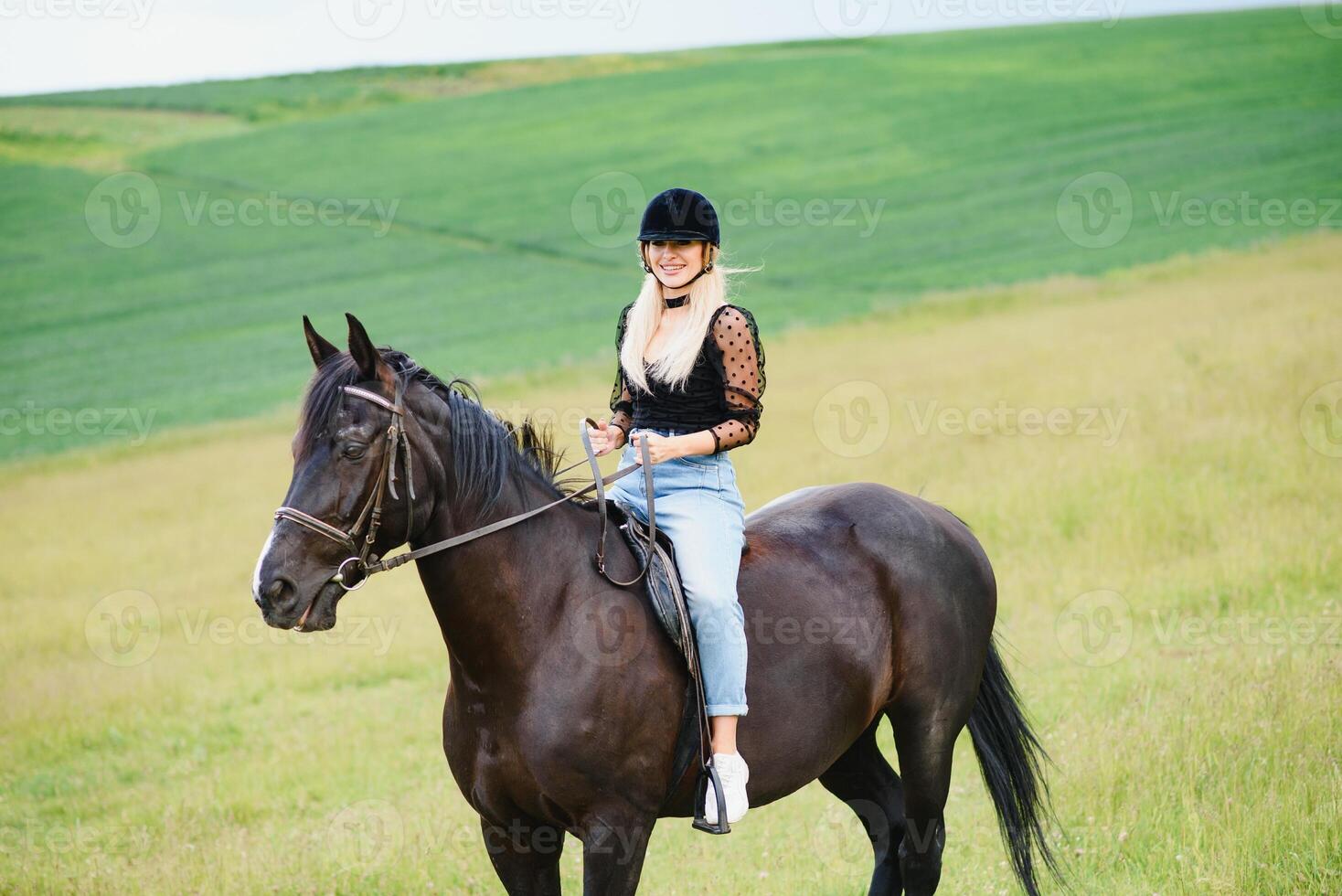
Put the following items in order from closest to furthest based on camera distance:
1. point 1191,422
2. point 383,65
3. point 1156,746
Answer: point 1156,746 → point 1191,422 → point 383,65

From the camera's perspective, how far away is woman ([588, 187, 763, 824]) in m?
4.42

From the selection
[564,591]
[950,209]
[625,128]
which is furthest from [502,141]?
[564,591]

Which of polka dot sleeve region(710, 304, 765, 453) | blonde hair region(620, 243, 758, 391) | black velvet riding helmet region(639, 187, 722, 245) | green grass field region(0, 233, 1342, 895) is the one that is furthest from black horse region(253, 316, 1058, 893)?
green grass field region(0, 233, 1342, 895)

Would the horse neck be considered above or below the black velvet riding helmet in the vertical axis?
below

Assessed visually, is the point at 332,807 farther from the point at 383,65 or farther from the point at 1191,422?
the point at 383,65

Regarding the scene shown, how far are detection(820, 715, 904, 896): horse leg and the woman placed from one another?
1332mm

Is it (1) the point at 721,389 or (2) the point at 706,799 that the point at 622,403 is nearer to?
(1) the point at 721,389

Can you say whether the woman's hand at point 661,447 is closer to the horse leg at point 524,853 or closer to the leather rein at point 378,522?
the leather rein at point 378,522

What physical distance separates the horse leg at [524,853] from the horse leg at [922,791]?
1.75 metres

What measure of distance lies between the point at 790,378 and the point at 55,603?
12.3 m

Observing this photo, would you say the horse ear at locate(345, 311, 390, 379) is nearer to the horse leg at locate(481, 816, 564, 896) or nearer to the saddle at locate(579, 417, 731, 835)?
the saddle at locate(579, 417, 731, 835)

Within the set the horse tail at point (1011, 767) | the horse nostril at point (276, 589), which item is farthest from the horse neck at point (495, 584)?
the horse tail at point (1011, 767)

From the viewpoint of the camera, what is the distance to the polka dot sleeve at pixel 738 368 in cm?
450

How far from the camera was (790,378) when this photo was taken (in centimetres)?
2077
